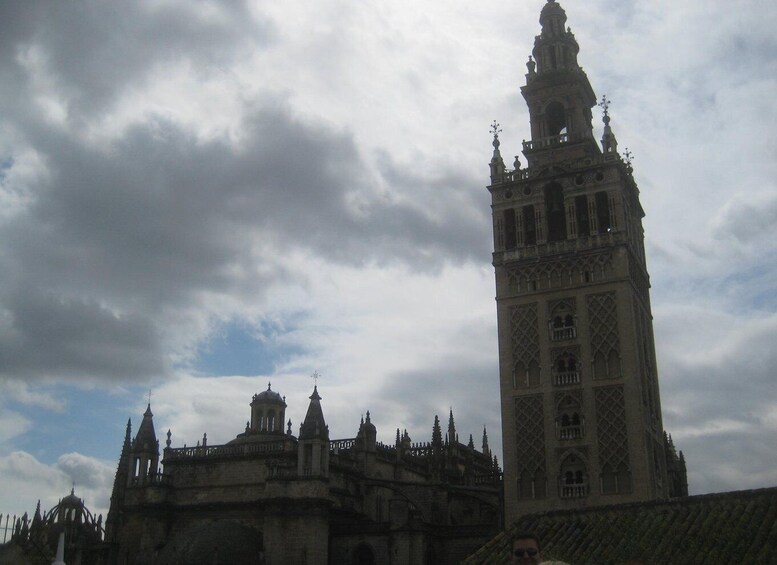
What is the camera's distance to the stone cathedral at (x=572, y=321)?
47.5 m

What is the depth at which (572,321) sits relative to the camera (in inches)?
1989

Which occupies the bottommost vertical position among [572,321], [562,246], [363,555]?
[363,555]

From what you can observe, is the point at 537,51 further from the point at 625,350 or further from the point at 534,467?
the point at 534,467

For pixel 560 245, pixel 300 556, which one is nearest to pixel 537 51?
pixel 560 245

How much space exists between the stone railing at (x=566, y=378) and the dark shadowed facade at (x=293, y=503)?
895 centimetres

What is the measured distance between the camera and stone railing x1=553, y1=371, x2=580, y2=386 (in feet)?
161

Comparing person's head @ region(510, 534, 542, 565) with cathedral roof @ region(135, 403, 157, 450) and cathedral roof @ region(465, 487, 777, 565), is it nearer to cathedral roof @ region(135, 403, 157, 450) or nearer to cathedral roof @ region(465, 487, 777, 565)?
cathedral roof @ region(465, 487, 777, 565)

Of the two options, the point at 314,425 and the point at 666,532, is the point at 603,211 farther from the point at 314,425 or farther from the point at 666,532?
the point at 666,532

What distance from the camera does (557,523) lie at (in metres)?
33.0

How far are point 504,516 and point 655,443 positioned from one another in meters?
9.48

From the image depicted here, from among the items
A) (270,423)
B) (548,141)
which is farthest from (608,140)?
(270,423)

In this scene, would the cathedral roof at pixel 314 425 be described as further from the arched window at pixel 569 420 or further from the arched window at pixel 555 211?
the arched window at pixel 555 211

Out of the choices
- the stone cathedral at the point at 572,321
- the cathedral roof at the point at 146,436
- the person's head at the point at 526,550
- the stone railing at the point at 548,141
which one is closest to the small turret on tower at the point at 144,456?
the cathedral roof at the point at 146,436

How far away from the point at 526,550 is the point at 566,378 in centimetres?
4272
